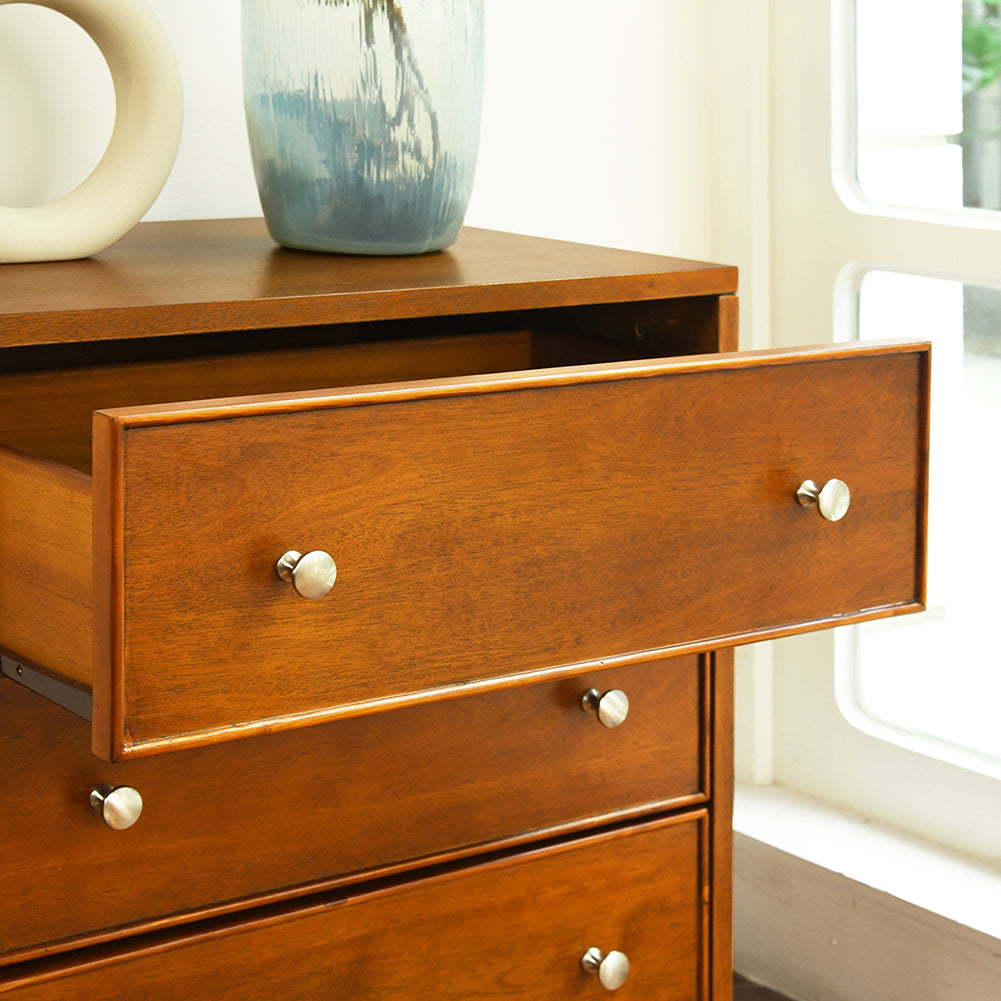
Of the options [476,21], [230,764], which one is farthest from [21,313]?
[476,21]

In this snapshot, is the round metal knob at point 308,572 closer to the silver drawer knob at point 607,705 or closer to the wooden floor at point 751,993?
the silver drawer knob at point 607,705

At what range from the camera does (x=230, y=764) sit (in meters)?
0.88

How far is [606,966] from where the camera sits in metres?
1.02

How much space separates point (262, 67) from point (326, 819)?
0.53 metres

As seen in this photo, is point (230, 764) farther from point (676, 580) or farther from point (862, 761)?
point (862, 761)

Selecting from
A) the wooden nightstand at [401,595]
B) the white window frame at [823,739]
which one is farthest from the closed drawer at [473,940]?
the white window frame at [823,739]

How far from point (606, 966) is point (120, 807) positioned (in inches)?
15.2

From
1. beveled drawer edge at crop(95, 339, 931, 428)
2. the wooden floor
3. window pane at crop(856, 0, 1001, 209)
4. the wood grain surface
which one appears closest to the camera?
beveled drawer edge at crop(95, 339, 931, 428)

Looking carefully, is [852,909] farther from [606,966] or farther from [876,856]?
[606,966]

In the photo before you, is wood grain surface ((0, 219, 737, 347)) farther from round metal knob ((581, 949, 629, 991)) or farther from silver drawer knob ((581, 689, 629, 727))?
round metal knob ((581, 949, 629, 991))

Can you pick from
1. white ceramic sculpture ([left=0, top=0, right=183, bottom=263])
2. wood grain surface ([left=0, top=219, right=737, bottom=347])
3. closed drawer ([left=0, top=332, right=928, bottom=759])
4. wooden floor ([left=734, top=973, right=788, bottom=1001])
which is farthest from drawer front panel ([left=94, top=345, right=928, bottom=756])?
wooden floor ([left=734, top=973, right=788, bottom=1001])

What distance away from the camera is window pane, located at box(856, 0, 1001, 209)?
4.48 feet

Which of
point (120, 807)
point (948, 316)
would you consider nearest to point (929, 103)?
point (948, 316)

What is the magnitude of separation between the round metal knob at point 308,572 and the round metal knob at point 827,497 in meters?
0.29
